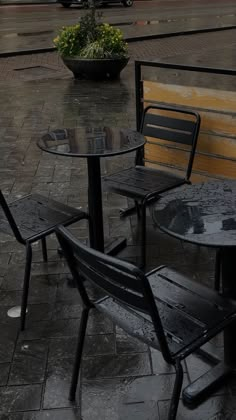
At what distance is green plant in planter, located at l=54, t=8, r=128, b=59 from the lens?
31.6 feet

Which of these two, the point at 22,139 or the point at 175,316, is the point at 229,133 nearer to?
the point at 175,316

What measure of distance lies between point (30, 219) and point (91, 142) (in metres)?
0.65

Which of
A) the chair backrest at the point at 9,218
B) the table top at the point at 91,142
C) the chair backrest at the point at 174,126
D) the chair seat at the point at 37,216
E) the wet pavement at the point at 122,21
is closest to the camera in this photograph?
the chair backrest at the point at 9,218

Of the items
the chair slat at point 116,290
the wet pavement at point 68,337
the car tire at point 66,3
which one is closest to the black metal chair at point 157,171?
the wet pavement at point 68,337

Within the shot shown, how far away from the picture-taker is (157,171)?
13.4ft

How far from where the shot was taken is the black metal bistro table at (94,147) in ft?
11.0

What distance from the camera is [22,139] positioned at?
6789 millimetres

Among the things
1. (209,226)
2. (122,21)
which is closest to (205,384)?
(209,226)

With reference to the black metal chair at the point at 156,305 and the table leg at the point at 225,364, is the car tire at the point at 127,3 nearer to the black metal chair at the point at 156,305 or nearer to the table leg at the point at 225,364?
the black metal chair at the point at 156,305

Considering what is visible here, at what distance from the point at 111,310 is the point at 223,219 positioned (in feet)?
→ 2.14

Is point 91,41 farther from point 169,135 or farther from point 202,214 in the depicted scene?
point 202,214

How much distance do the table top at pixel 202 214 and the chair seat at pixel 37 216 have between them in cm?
81

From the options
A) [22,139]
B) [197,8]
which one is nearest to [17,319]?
[22,139]

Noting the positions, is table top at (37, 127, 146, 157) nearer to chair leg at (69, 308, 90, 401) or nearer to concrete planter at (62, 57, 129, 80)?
chair leg at (69, 308, 90, 401)
